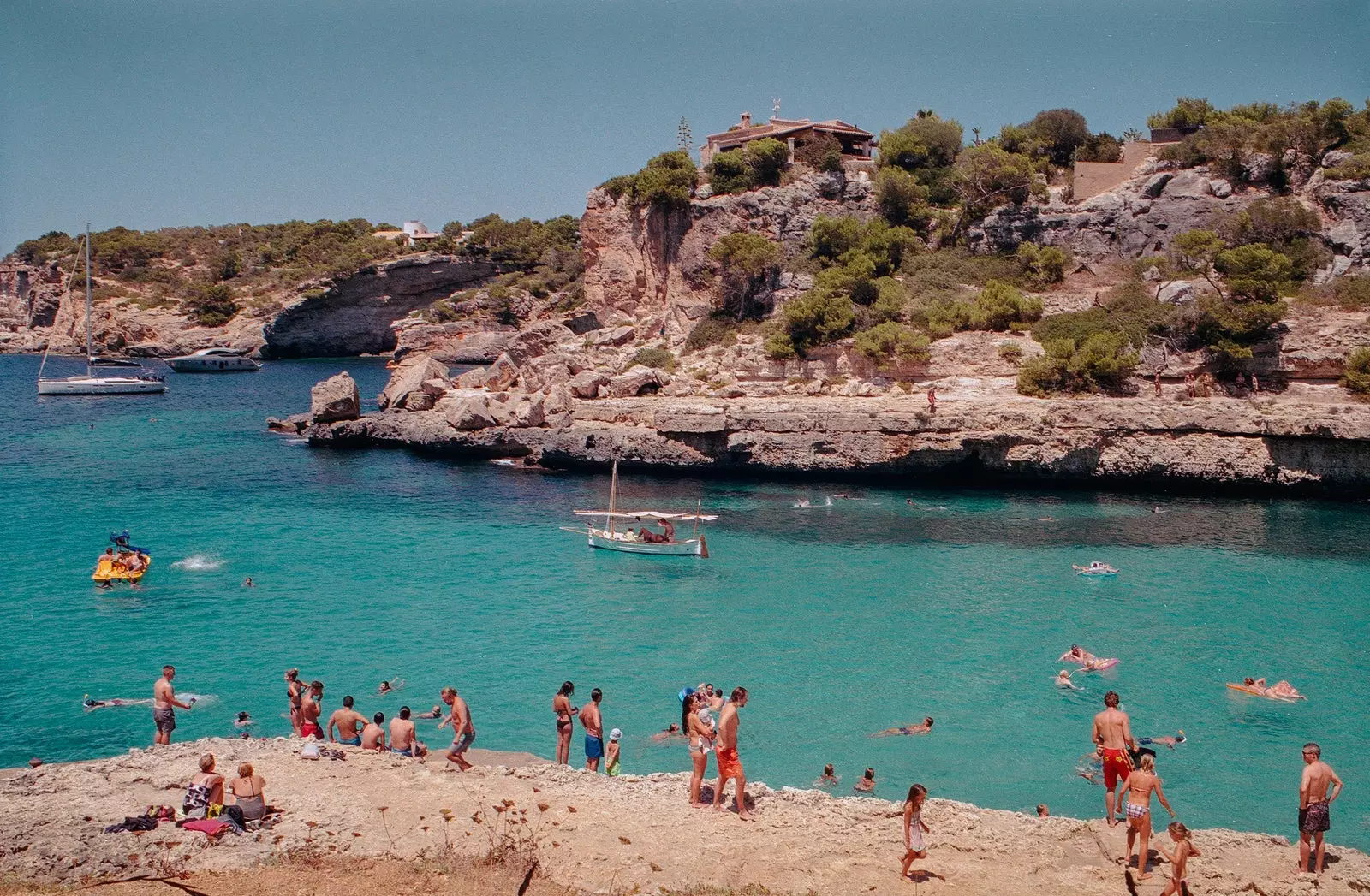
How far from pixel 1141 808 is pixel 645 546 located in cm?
1708

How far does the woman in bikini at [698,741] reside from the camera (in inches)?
438

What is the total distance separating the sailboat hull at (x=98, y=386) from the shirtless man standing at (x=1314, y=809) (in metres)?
66.2

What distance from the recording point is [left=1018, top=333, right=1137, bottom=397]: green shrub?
3300 centimetres

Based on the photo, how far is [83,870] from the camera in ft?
30.1

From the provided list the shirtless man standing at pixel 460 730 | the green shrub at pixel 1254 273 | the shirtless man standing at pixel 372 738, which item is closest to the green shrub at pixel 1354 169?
the green shrub at pixel 1254 273

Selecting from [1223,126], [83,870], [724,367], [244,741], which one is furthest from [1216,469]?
[83,870]

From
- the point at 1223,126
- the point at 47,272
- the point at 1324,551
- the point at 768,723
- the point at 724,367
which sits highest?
the point at 1223,126

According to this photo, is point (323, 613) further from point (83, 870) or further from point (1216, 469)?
point (1216, 469)

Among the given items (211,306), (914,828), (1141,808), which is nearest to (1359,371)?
(1141,808)

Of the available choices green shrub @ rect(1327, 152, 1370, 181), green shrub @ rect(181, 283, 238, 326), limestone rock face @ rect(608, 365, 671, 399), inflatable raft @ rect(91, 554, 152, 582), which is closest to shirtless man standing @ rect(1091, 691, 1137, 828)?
inflatable raft @ rect(91, 554, 152, 582)

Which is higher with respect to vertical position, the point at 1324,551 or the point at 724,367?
the point at 724,367

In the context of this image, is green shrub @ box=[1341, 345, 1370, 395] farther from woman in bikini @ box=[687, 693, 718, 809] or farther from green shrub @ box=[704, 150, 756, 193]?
green shrub @ box=[704, 150, 756, 193]

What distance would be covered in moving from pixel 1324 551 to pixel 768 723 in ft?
58.1

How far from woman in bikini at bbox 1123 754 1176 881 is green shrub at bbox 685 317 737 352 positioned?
115 ft
